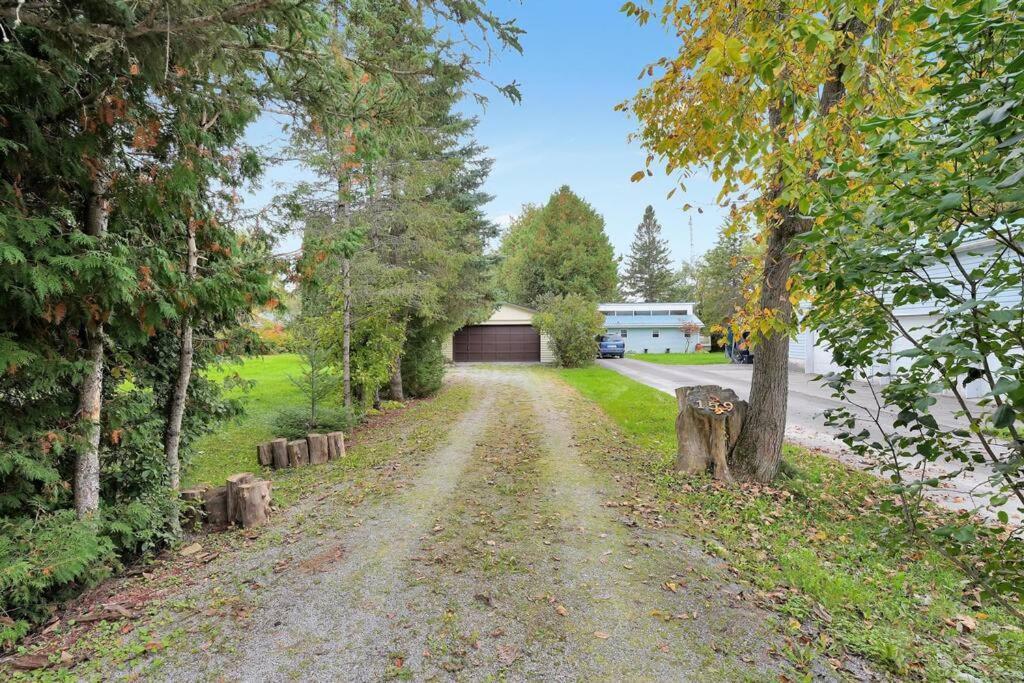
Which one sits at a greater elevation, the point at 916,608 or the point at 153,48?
the point at 153,48

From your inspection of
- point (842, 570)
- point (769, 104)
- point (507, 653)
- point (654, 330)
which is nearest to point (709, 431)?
point (842, 570)

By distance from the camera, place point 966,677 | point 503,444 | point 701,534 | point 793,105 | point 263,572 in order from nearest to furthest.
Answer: point 966,677 < point 793,105 < point 263,572 < point 701,534 < point 503,444

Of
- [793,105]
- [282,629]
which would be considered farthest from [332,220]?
[793,105]

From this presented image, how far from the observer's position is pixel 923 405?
1.41m

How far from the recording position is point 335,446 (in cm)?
686

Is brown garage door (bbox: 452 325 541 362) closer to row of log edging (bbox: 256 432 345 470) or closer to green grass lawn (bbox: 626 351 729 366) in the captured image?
green grass lawn (bbox: 626 351 729 366)

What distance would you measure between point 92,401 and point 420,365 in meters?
8.42

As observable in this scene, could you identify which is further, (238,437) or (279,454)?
(238,437)

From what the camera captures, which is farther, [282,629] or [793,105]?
[282,629]

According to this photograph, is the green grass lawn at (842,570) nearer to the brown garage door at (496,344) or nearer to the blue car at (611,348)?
the brown garage door at (496,344)

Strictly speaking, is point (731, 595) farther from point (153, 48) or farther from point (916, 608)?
point (153, 48)

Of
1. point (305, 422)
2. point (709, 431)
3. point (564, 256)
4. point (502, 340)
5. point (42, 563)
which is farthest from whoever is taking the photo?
point (564, 256)

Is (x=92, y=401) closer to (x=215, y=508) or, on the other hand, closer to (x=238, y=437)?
(x=215, y=508)

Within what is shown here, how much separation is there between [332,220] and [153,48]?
17.1 ft
